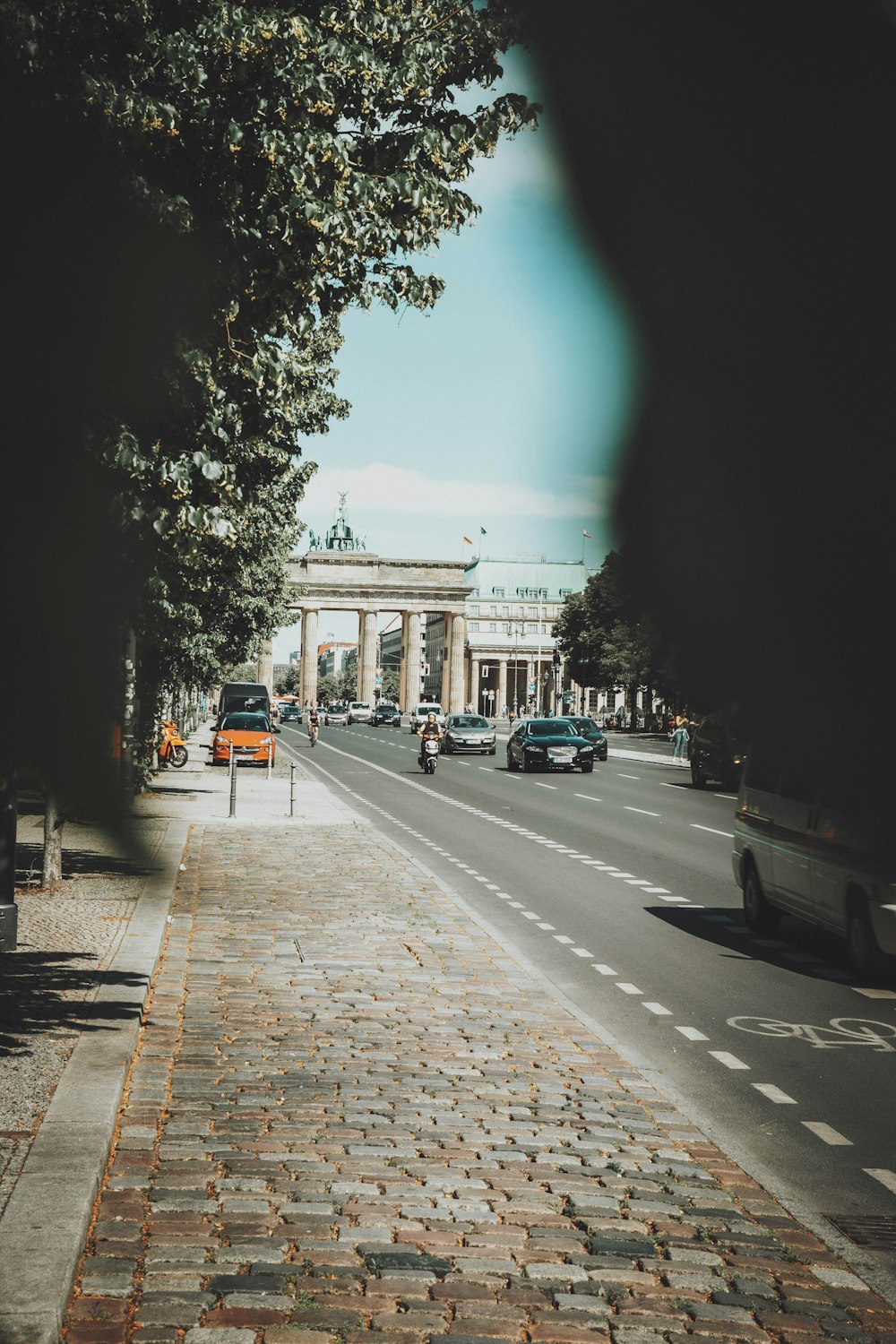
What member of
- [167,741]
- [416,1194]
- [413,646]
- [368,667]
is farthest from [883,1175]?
[368,667]

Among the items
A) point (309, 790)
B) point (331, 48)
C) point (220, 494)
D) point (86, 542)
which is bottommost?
point (309, 790)

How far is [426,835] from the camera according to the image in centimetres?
2403

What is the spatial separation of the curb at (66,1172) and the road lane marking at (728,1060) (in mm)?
3284

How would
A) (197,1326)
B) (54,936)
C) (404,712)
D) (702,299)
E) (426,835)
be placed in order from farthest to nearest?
(404,712)
(426,835)
(54,936)
(197,1326)
(702,299)

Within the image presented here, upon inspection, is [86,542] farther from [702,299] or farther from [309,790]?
[309,790]

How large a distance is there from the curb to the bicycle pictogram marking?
12.7ft

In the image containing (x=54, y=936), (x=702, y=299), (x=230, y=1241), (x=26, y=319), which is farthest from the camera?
(x=54, y=936)

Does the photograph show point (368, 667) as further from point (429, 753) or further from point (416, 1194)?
point (416, 1194)

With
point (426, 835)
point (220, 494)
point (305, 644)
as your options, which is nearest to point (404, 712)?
point (305, 644)

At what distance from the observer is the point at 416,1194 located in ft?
18.2

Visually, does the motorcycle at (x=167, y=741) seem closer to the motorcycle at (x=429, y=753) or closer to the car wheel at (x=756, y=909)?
the car wheel at (x=756, y=909)

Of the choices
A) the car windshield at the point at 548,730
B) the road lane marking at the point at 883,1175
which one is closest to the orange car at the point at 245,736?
the car windshield at the point at 548,730

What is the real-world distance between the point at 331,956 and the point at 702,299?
34.8 feet

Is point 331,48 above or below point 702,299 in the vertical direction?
above
